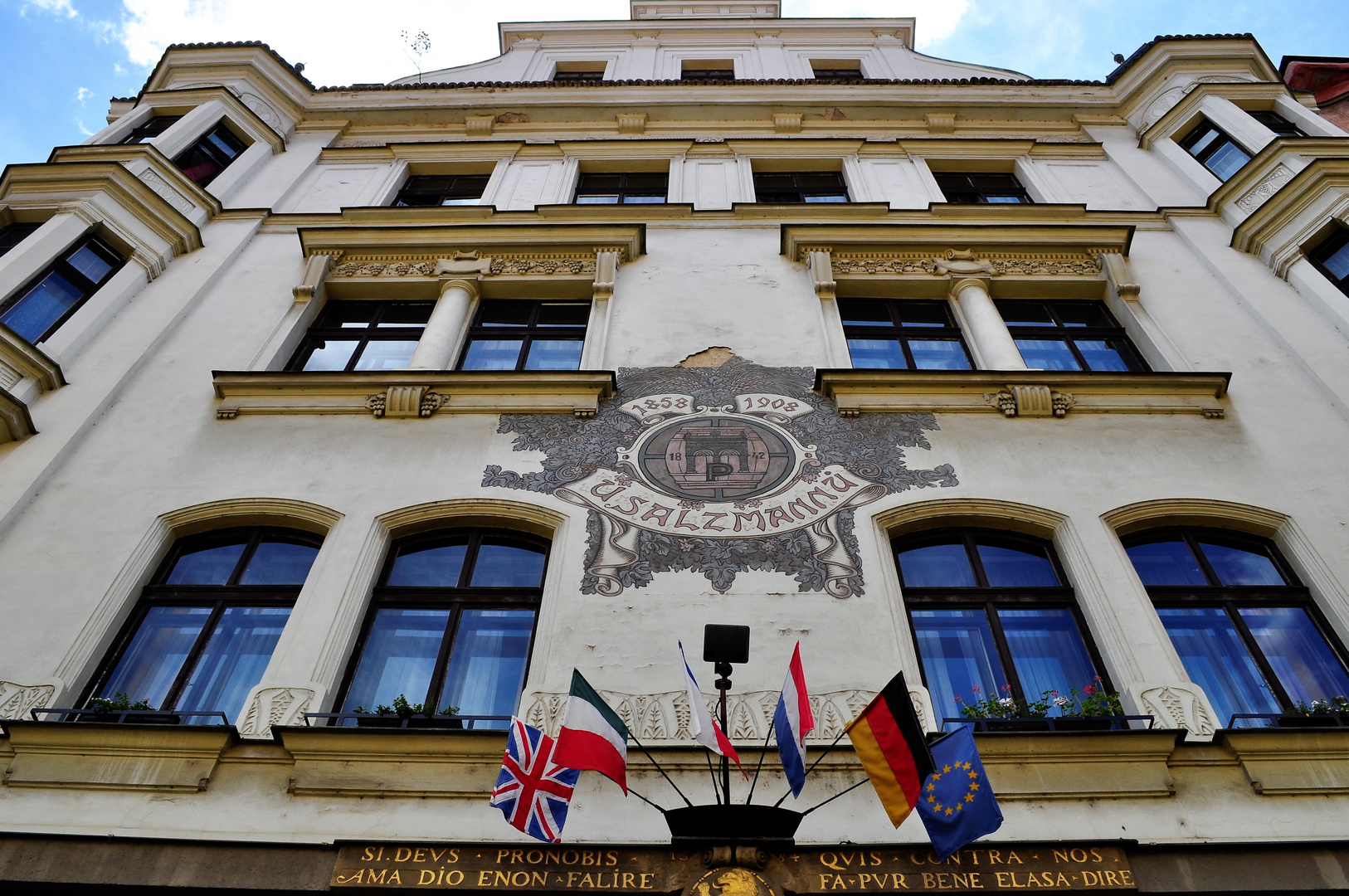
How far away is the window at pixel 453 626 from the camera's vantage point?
7473mm

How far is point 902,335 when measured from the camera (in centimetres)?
1187

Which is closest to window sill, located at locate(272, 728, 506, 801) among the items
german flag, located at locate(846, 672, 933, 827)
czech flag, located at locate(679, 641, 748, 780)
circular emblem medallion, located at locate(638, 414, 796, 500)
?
czech flag, located at locate(679, 641, 748, 780)

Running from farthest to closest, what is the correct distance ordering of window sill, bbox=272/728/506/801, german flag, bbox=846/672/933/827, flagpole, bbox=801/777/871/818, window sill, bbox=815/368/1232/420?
window sill, bbox=815/368/1232/420 → window sill, bbox=272/728/506/801 → flagpole, bbox=801/777/871/818 → german flag, bbox=846/672/933/827

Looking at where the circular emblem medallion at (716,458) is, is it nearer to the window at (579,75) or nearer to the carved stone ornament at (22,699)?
the carved stone ornament at (22,699)

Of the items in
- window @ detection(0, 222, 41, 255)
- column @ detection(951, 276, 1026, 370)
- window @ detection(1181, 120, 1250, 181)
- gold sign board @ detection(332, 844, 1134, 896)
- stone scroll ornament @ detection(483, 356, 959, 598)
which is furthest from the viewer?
window @ detection(1181, 120, 1250, 181)

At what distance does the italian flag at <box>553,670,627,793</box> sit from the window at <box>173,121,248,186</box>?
475 inches

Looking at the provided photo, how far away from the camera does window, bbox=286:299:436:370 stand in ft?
38.6

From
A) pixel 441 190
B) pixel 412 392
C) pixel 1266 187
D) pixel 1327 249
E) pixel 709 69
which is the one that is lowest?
pixel 412 392

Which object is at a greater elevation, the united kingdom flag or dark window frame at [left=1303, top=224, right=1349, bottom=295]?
dark window frame at [left=1303, top=224, right=1349, bottom=295]

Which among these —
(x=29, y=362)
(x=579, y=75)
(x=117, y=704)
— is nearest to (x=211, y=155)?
(x=29, y=362)

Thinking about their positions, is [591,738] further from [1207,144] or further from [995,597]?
[1207,144]

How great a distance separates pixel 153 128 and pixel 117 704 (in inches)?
461

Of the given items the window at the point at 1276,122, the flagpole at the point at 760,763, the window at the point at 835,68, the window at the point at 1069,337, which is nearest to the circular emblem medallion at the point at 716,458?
the flagpole at the point at 760,763

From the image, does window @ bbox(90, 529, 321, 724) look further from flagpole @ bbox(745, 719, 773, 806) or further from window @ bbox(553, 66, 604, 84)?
window @ bbox(553, 66, 604, 84)
